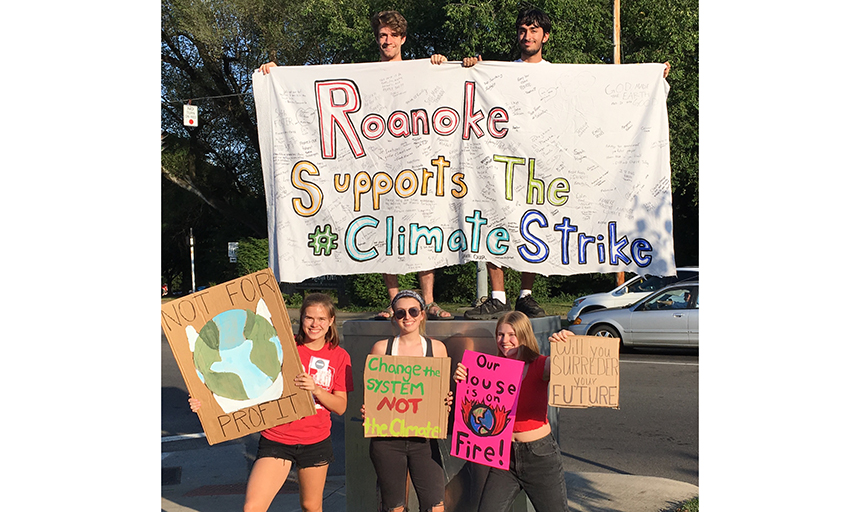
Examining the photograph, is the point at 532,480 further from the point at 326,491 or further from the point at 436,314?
the point at 326,491

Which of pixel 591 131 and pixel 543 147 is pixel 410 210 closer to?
pixel 543 147

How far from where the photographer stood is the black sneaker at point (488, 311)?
14.7ft

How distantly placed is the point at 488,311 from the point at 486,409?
927 millimetres

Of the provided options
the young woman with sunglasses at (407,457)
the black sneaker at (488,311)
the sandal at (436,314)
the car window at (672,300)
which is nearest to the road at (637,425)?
the car window at (672,300)

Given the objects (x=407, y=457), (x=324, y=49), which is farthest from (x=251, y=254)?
(x=407, y=457)

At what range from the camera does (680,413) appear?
8602mm

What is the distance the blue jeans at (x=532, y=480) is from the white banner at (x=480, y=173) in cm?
126

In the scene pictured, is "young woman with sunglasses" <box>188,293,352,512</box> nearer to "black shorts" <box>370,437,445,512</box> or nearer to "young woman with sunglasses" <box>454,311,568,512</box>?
"black shorts" <box>370,437,445,512</box>

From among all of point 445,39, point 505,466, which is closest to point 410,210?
point 505,466

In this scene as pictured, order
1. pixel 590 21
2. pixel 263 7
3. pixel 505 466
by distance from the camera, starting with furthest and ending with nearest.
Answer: pixel 263 7
pixel 590 21
pixel 505 466

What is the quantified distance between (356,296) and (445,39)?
8715 mm

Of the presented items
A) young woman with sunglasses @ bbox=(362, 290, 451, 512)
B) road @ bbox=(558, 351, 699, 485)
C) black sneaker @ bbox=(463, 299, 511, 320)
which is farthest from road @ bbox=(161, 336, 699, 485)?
young woman with sunglasses @ bbox=(362, 290, 451, 512)

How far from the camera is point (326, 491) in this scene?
6047mm

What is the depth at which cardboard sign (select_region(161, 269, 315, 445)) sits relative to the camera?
3777mm
